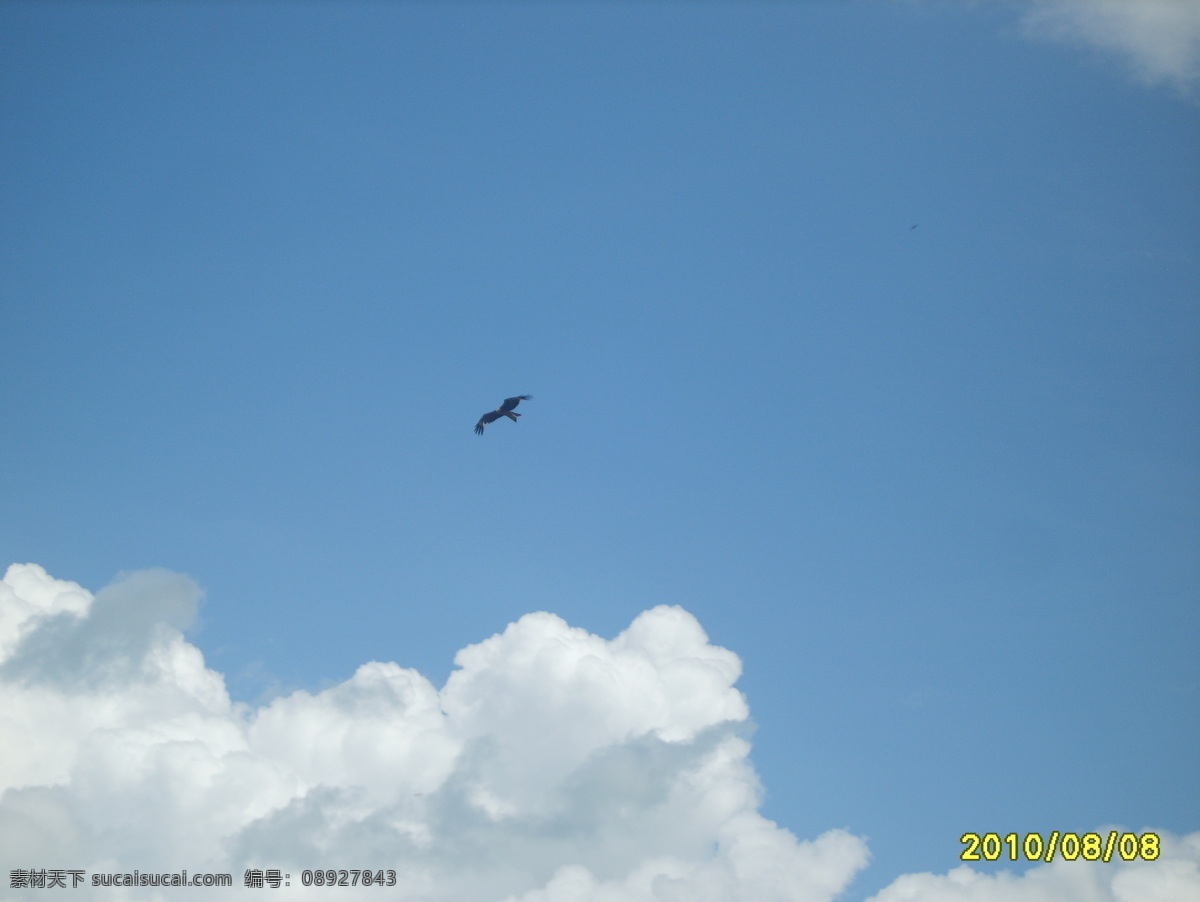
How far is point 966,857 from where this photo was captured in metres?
119

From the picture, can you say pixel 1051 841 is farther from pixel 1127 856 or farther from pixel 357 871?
pixel 357 871

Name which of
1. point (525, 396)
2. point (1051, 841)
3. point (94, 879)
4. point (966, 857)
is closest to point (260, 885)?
point (94, 879)

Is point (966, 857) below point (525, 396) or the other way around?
below

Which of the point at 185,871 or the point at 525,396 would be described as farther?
the point at 185,871

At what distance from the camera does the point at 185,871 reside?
118938 mm

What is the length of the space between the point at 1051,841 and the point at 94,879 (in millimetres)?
96865

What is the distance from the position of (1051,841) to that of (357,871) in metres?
70.2

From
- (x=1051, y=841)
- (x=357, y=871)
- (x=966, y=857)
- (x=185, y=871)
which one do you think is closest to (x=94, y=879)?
(x=185, y=871)

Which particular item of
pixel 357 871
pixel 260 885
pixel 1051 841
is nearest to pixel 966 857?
pixel 1051 841

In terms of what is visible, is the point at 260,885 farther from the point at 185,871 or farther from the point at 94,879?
the point at 94,879

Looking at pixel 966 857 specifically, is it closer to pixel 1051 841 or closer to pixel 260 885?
pixel 1051 841

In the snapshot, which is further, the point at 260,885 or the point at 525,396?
the point at 260,885

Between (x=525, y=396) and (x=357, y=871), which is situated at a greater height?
(x=525, y=396)

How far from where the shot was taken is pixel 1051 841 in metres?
118
